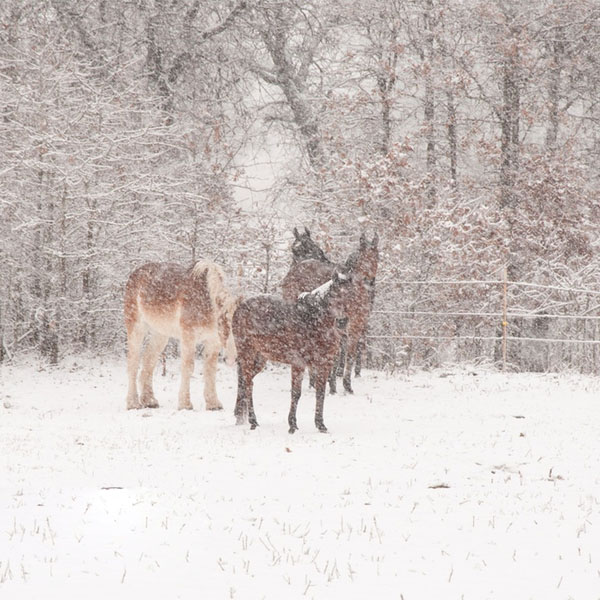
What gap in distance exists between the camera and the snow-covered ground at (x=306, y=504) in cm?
412

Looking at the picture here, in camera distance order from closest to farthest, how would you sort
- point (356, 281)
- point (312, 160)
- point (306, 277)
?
point (356, 281) < point (306, 277) < point (312, 160)

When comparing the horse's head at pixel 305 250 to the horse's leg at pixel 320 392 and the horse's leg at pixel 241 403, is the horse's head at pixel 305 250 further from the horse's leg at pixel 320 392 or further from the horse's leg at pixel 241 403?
the horse's leg at pixel 320 392

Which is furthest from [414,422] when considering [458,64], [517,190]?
[458,64]

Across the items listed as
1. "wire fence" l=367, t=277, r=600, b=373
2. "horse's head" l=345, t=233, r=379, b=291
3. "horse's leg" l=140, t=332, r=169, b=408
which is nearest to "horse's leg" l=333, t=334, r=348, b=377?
"horse's head" l=345, t=233, r=379, b=291

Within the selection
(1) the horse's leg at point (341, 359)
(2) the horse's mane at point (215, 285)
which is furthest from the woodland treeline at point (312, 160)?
(2) the horse's mane at point (215, 285)

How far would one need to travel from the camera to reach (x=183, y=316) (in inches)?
393

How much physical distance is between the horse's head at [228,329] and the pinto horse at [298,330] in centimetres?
108

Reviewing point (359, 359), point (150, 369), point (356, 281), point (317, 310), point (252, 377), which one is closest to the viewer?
point (317, 310)

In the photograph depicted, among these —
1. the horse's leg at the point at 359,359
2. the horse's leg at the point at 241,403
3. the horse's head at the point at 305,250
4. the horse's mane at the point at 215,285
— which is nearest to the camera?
the horse's leg at the point at 241,403

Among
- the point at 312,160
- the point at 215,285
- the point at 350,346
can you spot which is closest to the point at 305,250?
the point at 350,346

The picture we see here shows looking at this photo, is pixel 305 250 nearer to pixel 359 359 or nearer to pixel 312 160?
pixel 359 359

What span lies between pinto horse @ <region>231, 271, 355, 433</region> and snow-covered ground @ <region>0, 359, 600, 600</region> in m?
0.72

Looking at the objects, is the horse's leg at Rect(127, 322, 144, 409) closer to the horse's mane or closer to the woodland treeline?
the horse's mane

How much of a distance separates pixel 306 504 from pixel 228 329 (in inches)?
165
